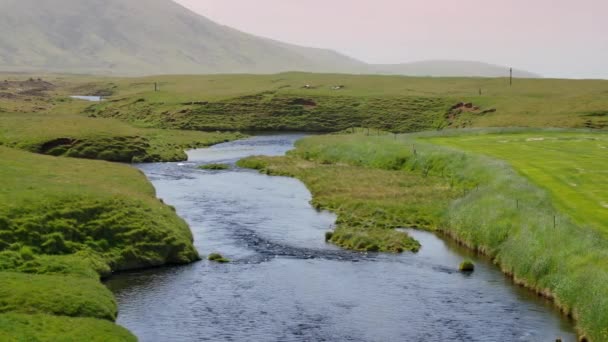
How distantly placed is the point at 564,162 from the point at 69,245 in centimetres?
5298

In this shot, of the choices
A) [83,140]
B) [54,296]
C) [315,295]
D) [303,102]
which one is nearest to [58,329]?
[54,296]

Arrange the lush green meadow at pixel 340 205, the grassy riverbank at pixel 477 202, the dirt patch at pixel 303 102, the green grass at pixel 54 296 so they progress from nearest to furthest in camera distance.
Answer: the green grass at pixel 54 296 → the lush green meadow at pixel 340 205 → the grassy riverbank at pixel 477 202 → the dirt patch at pixel 303 102

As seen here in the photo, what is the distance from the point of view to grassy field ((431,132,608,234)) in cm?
5957

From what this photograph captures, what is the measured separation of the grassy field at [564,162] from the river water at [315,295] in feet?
31.0

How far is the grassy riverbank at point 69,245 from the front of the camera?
123 feet

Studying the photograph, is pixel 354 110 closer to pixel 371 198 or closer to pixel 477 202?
pixel 371 198

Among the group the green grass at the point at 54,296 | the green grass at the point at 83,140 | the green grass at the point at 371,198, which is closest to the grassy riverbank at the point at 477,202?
the green grass at the point at 371,198

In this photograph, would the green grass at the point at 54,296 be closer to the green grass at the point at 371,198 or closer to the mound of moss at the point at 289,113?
the green grass at the point at 371,198

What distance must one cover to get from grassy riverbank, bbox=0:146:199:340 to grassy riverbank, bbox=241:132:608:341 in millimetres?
20027

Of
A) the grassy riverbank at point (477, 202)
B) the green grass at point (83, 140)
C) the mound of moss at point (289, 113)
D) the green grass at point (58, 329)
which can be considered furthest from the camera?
the mound of moss at point (289, 113)

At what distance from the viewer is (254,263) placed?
5362 centimetres

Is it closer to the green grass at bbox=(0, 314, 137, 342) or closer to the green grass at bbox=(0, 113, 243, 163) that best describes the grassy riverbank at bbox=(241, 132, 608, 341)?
the green grass at bbox=(0, 113, 243, 163)

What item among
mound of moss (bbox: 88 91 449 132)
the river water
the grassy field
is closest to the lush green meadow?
the grassy field

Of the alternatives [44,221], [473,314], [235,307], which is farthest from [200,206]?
[473,314]
